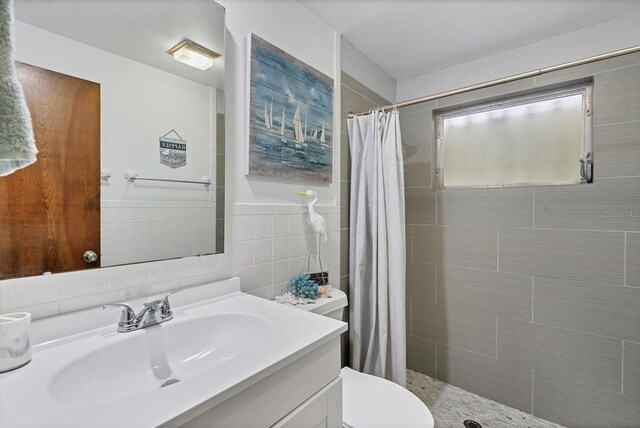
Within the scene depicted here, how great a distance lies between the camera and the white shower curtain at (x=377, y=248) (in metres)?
1.72

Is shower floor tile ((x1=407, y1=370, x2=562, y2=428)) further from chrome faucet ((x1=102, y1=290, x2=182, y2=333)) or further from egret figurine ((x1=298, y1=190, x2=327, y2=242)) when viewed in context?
chrome faucet ((x1=102, y1=290, x2=182, y2=333))

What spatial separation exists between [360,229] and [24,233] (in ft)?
4.82

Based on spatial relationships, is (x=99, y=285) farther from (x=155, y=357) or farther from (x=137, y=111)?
(x=137, y=111)

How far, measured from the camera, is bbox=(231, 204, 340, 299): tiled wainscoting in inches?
51.8

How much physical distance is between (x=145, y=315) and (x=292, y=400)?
510 millimetres

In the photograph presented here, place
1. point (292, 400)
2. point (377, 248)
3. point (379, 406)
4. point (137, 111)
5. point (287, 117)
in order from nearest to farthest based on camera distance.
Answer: point (292, 400) < point (137, 111) < point (379, 406) < point (287, 117) < point (377, 248)

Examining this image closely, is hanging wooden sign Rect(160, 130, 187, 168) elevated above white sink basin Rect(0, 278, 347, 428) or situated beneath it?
elevated above

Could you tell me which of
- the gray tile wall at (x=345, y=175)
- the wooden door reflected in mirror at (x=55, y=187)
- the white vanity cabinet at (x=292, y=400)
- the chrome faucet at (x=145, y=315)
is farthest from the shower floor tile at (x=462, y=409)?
the wooden door reflected in mirror at (x=55, y=187)

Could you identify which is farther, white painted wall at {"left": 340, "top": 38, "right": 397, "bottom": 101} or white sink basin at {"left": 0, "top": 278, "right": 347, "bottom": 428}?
white painted wall at {"left": 340, "top": 38, "right": 397, "bottom": 101}

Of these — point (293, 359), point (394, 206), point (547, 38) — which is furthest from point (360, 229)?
point (547, 38)

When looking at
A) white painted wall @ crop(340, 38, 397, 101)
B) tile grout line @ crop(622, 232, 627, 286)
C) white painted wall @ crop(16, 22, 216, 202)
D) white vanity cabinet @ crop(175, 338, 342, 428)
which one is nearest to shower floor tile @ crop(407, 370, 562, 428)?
tile grout line @ crop(622, 232, 627, 286)

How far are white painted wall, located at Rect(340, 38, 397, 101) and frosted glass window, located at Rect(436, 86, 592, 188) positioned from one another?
469 mm

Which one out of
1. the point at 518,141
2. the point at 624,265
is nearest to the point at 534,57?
the point at 518,141

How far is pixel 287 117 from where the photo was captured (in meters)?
1.52
